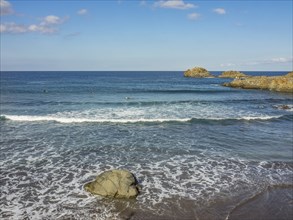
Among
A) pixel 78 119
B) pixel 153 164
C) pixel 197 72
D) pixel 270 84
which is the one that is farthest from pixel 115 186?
pixel 197 72

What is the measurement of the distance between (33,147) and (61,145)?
5.18 ft

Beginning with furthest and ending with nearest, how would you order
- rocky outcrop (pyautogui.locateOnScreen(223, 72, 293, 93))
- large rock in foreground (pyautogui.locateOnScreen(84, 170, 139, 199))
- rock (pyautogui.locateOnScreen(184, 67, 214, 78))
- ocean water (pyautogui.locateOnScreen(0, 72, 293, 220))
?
1. rock (pyautogui.locateOnScreen(184, 67, 214, 78))
2. rocky outcrop (pyautogui.locateOnScreen(223, 72, 293, 93))
3. large rock in foreground (pyautogui.locateOnScreen(84, 170, 139, 199))
4. ocean water (pyautogui.locateOnScreen(0, 72, 293, 220))

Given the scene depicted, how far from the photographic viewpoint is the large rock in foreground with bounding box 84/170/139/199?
11.8 meters

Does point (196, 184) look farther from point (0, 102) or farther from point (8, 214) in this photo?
point (0, 102)

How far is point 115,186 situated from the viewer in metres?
11.9

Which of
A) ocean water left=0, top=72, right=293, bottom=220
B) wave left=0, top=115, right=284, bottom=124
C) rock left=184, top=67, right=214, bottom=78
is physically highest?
rock left=184, top=67, right=214, bottom=78

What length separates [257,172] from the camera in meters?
14.8

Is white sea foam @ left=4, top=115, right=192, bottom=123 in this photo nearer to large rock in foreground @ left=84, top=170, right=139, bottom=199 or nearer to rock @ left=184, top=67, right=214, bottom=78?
large rock in foreground @ left=84, top=170, right=139, bottom=199

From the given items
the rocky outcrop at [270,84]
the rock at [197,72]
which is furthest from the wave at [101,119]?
the rock at [197,72]

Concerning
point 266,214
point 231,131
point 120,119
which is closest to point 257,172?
point 266,214

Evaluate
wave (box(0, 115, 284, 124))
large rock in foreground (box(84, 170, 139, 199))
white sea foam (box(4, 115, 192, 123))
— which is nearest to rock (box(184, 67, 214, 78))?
wave (box(0, 115, 284, 124))

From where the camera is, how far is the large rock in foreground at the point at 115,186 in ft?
38.6

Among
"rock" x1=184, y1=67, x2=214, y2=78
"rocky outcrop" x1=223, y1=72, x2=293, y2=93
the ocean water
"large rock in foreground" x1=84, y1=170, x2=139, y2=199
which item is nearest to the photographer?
the ocean water

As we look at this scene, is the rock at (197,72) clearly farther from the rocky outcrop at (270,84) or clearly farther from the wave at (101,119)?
the wave at (101,119)
